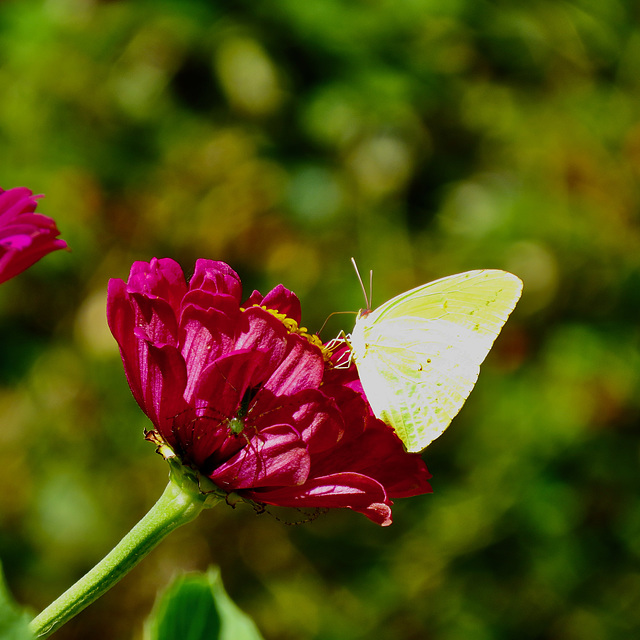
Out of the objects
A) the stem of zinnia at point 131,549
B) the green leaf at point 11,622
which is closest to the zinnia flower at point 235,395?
the stem of zinnia at point 131,549

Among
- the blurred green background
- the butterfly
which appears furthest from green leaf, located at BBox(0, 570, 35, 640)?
the blurred green background

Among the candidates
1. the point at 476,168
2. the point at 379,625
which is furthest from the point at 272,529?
the point at 476,168

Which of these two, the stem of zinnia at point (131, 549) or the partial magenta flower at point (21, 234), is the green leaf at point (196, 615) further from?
the partial magenta flower at point (21, 234)

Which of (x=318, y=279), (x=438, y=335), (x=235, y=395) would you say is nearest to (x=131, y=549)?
(x=235, y=395)

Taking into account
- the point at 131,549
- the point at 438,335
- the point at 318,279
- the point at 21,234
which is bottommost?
the point at 318,279

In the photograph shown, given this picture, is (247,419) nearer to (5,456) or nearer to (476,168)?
(5,456)

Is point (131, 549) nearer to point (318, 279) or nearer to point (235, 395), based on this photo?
point (235, 395)

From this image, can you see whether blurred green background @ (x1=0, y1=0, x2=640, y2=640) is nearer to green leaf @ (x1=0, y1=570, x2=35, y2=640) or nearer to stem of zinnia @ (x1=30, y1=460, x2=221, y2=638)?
stem of zinnia @ (x1=30, y1=460, x2=221, y2=638)
